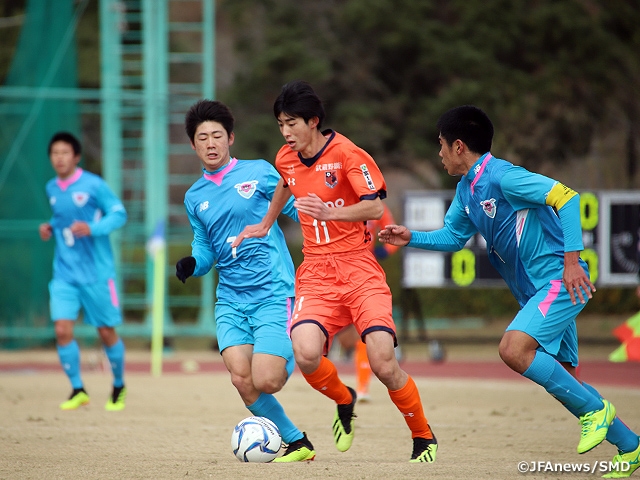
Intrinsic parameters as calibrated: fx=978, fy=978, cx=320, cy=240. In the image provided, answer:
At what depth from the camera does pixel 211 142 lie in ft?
21.2

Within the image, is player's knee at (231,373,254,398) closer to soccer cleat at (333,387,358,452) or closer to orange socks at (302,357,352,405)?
orange socks at (302,357,352,405)

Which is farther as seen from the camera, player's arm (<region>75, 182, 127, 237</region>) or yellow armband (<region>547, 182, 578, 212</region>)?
player's arm (<region>75, 182, 127, 237</region>)

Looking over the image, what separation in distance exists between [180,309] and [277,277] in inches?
709

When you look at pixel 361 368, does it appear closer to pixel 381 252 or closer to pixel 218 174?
pixel 381 252

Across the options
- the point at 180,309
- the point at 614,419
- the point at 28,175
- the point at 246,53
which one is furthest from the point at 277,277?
the point at 246,53

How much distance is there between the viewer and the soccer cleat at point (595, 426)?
5.52 meters

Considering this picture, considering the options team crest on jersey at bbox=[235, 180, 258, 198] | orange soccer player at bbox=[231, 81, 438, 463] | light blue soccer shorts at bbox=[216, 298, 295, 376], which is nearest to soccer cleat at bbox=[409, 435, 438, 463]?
orange soccer player at bbox=[231, 81, 438, 463]

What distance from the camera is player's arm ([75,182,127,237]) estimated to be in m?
9.36

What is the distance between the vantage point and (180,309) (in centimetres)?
2412

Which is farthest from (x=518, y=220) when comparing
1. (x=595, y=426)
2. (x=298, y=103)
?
(x=298, y=103)

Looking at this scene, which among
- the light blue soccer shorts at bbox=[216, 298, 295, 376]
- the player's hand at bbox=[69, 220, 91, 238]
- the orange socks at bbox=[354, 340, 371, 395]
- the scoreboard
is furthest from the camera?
the scoreboard

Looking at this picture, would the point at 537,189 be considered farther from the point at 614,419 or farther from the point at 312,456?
the point at 312,456

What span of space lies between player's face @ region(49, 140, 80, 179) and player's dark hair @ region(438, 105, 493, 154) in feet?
16.0

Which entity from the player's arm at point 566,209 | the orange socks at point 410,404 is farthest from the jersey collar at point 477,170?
the orange socks at point 410,404
